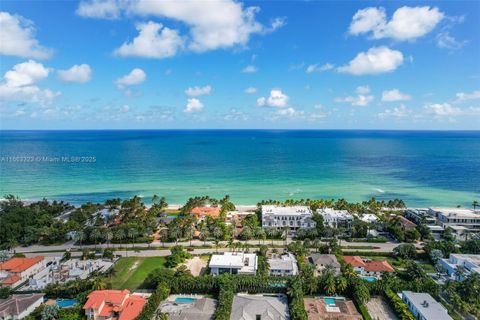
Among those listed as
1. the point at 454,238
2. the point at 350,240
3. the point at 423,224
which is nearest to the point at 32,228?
the point at 350,240

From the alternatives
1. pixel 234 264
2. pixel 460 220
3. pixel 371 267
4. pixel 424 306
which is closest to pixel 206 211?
pixel 234 264

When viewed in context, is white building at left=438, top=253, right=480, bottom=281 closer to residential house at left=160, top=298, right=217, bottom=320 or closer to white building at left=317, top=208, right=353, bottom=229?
white building at left=317, top=208, right=353, bottom=229

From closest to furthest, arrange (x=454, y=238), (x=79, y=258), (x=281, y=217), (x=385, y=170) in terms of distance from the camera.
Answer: (x=79, y=258) < (x=454, y=238) < (x=281, y=217) < (x=385, y=170)

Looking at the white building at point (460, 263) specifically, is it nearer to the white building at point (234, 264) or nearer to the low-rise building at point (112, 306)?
the white building at point (234, 264)

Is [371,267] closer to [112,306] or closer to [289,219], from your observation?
[289,219]

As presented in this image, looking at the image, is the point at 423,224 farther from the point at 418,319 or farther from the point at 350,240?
the point at 418,319

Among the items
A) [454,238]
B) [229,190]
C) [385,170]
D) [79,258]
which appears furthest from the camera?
[385,170]

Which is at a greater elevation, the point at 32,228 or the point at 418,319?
the point at 32,228
